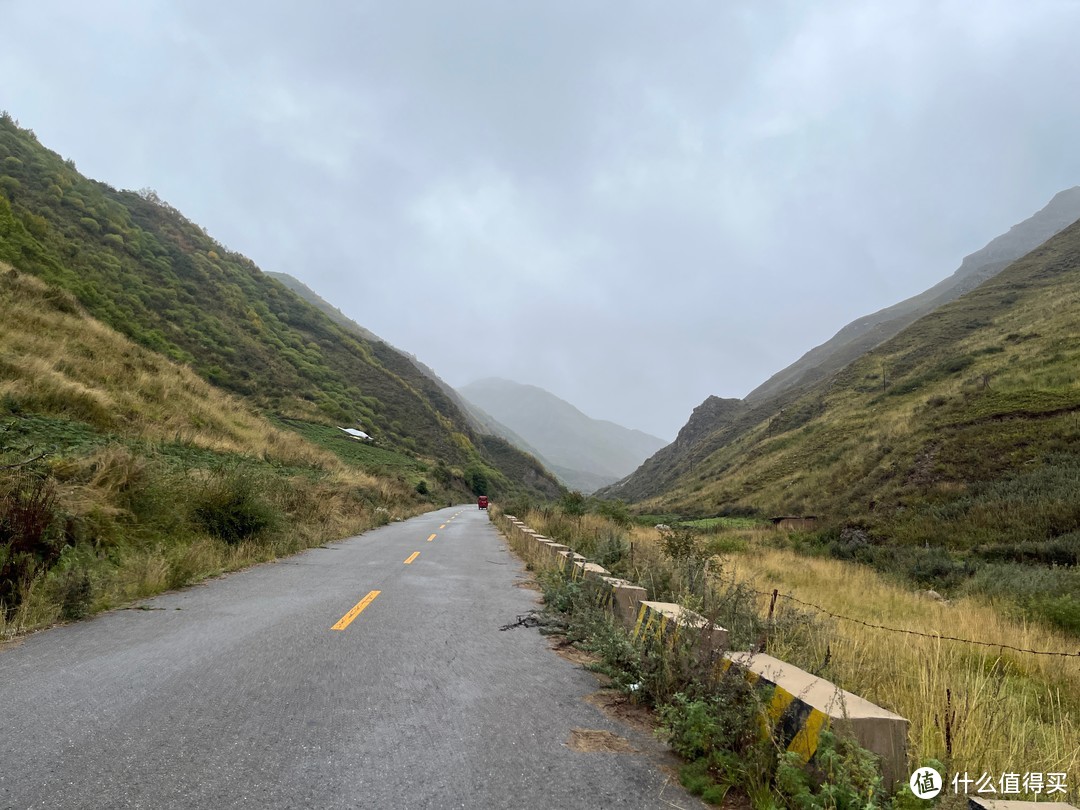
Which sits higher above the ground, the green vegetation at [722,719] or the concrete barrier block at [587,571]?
the concrete barrier block at [587,571]

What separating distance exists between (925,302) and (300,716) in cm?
15631

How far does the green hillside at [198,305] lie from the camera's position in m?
37.7

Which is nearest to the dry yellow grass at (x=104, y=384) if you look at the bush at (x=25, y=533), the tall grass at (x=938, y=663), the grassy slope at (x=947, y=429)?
the bush at (x=25, y=533)

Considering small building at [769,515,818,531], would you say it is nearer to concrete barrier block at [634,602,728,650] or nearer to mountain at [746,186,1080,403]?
concrete barrier block at [634,602,728,650]

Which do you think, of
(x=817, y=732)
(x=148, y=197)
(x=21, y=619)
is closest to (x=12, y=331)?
(x=21, y=619)

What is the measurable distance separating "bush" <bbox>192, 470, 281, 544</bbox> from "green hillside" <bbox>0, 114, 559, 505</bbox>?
85.4 ft

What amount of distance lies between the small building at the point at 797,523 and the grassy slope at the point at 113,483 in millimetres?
20453

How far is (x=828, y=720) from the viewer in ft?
10.1

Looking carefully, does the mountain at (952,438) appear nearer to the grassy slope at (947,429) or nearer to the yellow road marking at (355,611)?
the grassy slope at (947,429)

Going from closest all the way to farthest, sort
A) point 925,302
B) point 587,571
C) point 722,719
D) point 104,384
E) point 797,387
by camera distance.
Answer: point 722,719 < point 587,571 < point 104,384 < point 797,387 < point 925,302

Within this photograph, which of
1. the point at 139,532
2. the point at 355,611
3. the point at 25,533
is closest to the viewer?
the point at 25,533

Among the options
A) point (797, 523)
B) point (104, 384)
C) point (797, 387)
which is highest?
point (797, 387)

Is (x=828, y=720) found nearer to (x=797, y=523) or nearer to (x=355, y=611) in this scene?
(x=355, y=611)

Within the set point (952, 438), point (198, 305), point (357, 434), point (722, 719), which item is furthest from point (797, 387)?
point (722, 719)
